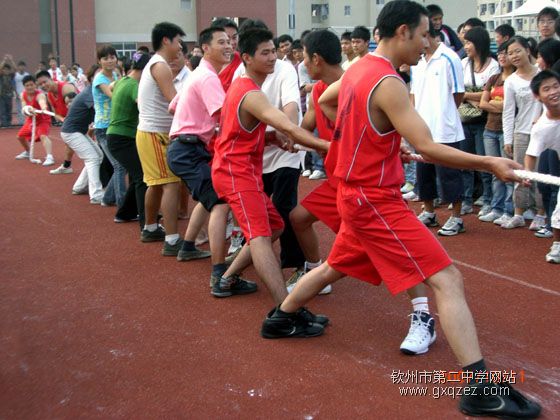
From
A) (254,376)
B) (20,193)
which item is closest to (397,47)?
(254,376)

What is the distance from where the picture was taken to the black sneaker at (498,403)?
3.52 metres

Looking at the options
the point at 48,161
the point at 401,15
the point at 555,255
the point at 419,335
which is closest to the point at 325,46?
the point at 401,15

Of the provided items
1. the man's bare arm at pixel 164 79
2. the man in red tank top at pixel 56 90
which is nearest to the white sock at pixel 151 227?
the man's bare arm at pixel 164 79

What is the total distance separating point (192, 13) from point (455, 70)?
40.3 meters

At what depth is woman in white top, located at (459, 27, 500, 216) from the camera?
8.21 m

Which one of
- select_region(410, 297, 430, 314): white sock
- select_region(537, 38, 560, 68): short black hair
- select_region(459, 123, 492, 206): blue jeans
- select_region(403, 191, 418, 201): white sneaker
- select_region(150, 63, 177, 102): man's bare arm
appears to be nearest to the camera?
select_region(410, 297, 430, 314): white sock

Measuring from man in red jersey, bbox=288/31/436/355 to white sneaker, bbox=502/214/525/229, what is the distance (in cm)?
283

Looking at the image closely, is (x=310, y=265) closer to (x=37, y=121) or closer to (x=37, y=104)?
(x=37, y=121)

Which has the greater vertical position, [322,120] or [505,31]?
[505,31]

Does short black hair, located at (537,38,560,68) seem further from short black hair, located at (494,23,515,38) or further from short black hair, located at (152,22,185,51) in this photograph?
short black hair, located at (152,22,185,51)

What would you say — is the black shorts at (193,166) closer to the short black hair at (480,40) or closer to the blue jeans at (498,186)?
the blue jeans at (498,186)

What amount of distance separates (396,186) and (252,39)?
5.42 feet

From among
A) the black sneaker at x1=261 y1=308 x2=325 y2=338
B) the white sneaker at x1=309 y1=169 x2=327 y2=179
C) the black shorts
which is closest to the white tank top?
the black shorts

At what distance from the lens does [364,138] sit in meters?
3.91
